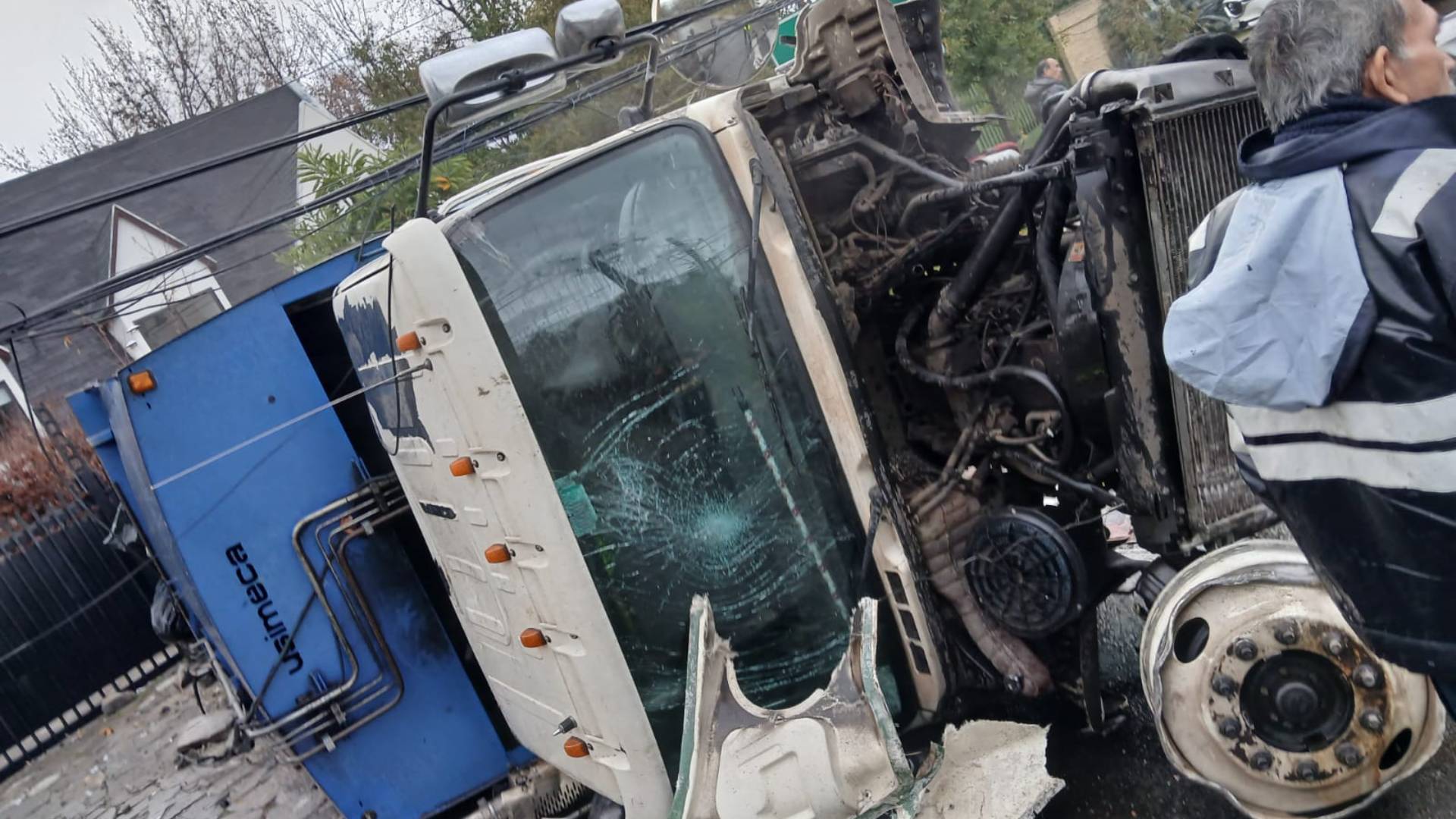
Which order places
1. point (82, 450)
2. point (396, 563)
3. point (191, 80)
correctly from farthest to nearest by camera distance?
point (191, 80) → point (82, 450) → point (396, 563)

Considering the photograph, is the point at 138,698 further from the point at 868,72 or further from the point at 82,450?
the point at 868,72

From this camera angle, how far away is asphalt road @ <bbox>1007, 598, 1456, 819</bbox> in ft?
8.32

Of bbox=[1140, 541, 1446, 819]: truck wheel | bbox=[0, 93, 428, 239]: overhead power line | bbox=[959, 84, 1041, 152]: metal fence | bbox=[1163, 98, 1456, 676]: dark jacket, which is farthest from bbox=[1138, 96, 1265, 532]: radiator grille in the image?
bbox=[959, 84, 1041, 152]: metal fence

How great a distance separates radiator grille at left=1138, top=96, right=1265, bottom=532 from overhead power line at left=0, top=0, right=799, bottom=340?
193cm

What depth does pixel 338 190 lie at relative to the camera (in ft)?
19.7

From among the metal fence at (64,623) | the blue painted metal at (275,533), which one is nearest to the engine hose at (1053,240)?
the blue painted metal at (275,533)

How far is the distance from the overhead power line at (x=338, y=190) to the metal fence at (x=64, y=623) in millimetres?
2402

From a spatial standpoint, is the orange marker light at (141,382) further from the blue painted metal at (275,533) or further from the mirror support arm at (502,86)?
the mirror support arm at (502,86)

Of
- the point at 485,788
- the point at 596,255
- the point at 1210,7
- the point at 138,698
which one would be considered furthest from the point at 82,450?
the point at 1210,7

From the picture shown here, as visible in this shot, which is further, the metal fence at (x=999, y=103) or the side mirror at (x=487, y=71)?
the metal fence at (x=999, y=103)

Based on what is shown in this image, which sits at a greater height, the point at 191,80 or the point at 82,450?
the point at 191,80

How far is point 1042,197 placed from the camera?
2857 millimetres

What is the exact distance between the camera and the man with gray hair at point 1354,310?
1.58 m

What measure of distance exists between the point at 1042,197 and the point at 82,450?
8.73m
